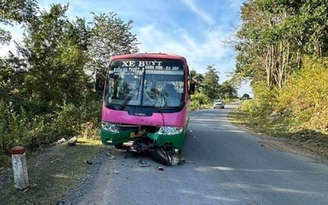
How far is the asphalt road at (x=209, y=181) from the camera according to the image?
5.54 m

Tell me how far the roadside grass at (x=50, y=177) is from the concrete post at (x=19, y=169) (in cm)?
12

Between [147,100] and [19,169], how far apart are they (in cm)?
399

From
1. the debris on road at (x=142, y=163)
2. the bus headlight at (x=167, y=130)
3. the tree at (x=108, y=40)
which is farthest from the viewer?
the tree at (x=108, y=40)

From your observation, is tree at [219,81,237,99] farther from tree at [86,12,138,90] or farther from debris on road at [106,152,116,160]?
debris on road at [106,152,116,160]

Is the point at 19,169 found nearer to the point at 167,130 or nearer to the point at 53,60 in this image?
the point at 167,130

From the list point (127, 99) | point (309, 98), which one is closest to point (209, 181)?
point (127, 99)

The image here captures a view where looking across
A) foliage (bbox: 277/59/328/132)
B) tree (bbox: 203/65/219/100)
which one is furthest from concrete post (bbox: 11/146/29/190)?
tree (bbox: 203/65/219/100)

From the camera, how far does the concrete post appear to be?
5.67 metres

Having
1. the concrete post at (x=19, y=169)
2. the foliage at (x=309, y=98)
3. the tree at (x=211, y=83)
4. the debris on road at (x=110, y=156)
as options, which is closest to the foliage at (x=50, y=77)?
the debris on road at (x=110, y=156)

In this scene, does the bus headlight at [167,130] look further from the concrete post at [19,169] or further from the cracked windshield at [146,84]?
the concrete post at [19,169]

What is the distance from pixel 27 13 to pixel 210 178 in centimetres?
1685

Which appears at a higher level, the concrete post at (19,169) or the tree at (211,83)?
the tree at (211,83)

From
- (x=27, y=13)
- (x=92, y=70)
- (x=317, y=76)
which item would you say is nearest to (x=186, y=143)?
(x=317, y=76)

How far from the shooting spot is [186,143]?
470 inches
